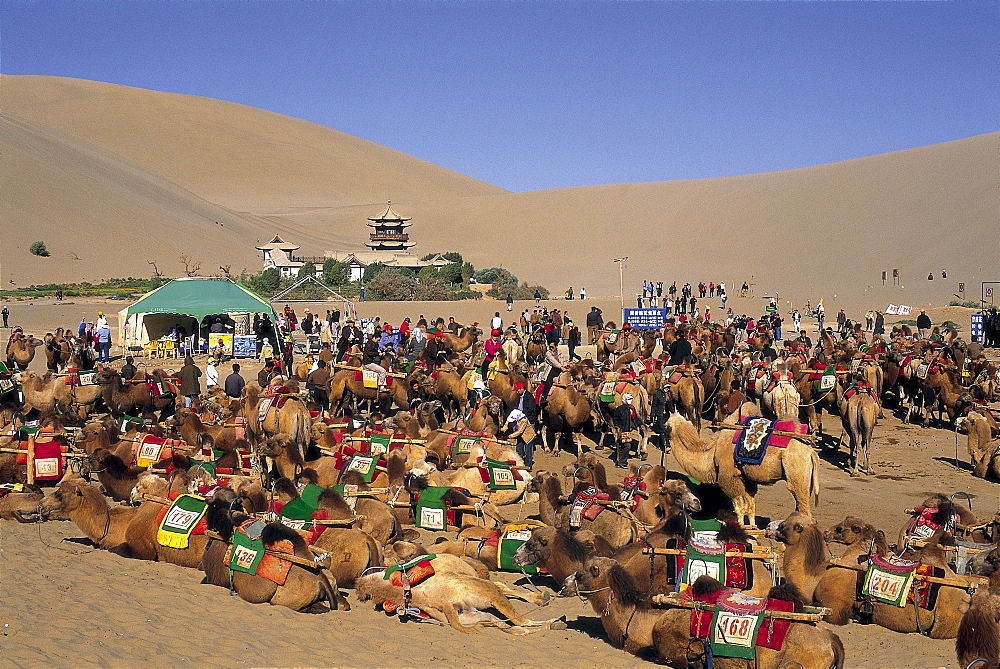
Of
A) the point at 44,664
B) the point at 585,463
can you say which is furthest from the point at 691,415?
the point at 44,664

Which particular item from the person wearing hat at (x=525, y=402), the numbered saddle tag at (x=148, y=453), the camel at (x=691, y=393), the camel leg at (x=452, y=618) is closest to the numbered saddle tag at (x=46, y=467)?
the numbered saddle tag at (x=148, y=453)

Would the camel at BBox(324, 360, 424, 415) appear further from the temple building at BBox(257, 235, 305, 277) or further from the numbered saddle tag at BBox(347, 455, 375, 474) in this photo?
the temple building at BBox(257, 235, 305, 277)

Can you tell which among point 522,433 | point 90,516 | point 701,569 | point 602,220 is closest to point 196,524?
point 90,516

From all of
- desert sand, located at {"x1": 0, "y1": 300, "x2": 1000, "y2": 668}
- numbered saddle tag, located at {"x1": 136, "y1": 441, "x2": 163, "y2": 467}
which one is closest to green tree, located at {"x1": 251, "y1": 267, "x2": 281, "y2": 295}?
numbered saddle tag, located at {"x1": 136, "y1": 441, "x2": 163, "y2": 467}

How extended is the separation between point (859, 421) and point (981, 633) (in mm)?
9116

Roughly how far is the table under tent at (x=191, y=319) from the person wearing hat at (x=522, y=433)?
14.0 meters

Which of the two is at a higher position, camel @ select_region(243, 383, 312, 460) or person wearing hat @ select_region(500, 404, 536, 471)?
camel @ select_region(243, 383, 312, 460)

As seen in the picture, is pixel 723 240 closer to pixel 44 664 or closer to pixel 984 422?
pixel 984 422

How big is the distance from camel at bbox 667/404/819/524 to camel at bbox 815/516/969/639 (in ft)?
7.91

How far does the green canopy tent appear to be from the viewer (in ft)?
87.8

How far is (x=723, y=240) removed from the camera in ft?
291

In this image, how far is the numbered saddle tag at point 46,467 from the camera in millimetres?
11734

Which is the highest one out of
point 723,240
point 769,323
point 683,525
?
point 723,240

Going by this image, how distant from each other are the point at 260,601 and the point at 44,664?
2.40 metres
